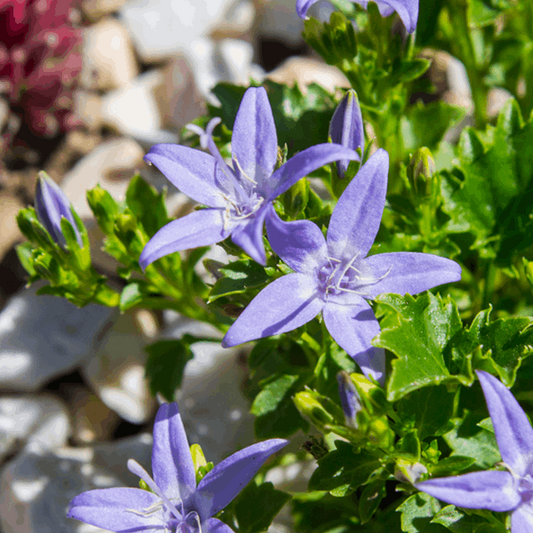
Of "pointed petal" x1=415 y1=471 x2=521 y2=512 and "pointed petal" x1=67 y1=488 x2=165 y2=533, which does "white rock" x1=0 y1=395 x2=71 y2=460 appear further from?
"pointed petal" x1=415 y1=471 x2=521 y2=512

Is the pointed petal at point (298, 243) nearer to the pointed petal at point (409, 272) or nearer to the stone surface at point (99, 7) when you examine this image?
the pointed petal at point (409, 272)

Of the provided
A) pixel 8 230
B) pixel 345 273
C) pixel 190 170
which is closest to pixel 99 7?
pixel 8 230

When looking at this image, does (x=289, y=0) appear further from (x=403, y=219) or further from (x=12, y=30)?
(x=403, y=219)

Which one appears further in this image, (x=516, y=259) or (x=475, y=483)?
(x=516, y=259)

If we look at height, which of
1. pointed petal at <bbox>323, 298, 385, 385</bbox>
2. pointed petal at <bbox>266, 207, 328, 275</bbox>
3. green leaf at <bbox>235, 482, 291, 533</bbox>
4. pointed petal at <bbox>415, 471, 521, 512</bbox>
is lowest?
green leaf at <bbox>235, 482, 291, 533</bbox>

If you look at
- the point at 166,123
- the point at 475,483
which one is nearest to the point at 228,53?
the point at 166,123

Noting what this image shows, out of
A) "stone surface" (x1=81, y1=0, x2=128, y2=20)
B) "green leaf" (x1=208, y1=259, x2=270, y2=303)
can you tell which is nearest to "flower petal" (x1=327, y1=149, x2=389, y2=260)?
"green leaf" (x1=208, y1=259, x2=270, y2=303)
